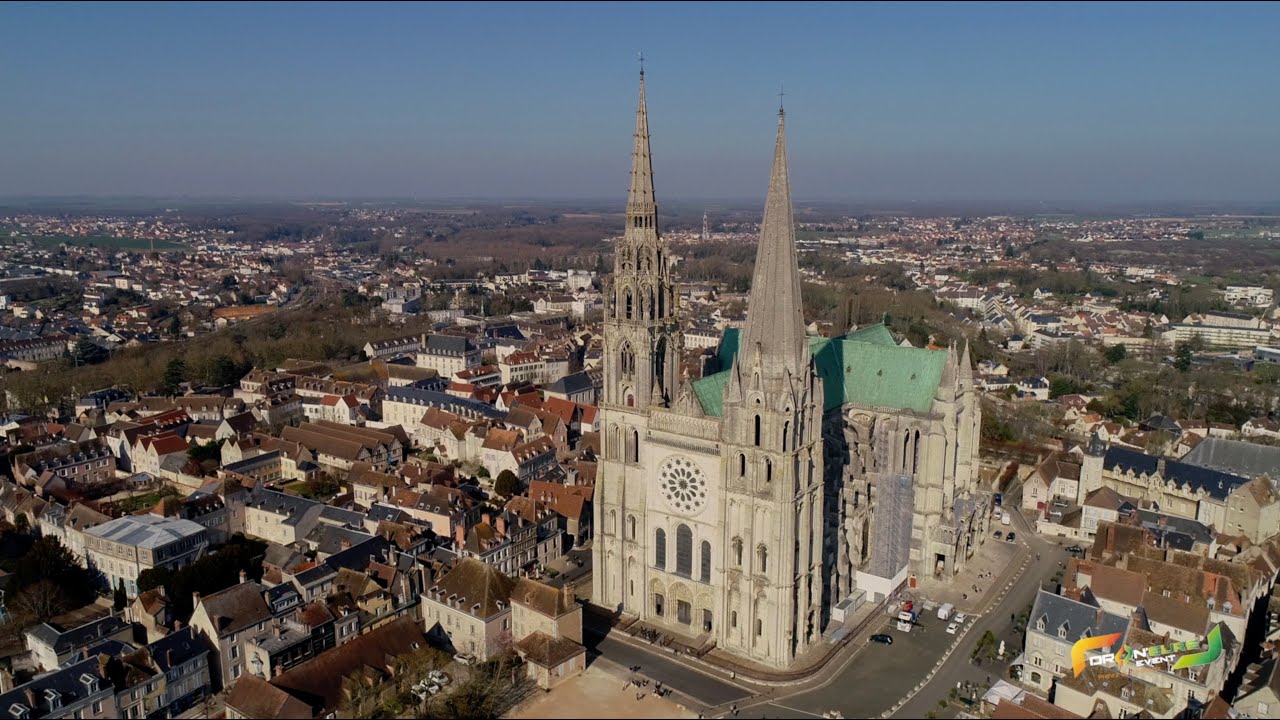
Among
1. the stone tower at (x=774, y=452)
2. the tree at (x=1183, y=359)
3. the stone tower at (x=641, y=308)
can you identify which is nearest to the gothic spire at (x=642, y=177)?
the stone tower at (x=641, y=308)

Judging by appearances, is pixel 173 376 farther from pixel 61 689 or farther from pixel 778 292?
pixel 778 292

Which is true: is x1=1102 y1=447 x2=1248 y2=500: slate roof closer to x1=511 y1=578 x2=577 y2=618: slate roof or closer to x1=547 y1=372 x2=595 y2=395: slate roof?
x1=511 y1=578 x2=577 y2=618: slate roof

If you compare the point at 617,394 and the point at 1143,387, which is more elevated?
the point at 617,394

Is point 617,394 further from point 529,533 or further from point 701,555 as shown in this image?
point 529,533

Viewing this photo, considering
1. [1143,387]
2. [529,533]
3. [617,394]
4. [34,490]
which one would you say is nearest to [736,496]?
[617,394]

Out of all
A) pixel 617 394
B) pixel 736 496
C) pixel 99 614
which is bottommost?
pixel 99 614

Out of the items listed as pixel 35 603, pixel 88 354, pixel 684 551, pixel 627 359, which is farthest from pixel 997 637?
pixel 88 354
